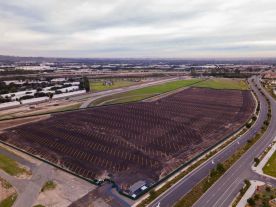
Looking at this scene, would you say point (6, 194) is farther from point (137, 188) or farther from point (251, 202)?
point (251, 202)

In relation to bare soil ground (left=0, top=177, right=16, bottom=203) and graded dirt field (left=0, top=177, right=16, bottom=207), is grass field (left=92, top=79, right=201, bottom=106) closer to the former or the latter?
bare soil ground (left=0, top=177, right=16, bottom=203)

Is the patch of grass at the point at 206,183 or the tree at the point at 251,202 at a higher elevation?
the tree at the point at 251,202

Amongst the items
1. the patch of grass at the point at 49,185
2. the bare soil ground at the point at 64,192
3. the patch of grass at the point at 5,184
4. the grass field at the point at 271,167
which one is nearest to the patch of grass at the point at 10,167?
the patch of grass at the point at 5,184

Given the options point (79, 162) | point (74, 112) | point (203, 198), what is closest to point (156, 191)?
point (203, 198)

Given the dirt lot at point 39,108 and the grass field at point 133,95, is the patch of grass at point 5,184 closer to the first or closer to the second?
the dirt lot at point 39,108


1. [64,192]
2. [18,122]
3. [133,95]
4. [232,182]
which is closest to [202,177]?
[232,182]

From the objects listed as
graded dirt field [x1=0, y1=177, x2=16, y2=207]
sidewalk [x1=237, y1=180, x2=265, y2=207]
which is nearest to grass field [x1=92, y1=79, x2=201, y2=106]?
graded dirt field [x1=0, y1=177, x2=16, y2=207]

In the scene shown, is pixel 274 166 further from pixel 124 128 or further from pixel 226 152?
pixel 124 128
